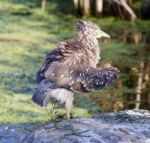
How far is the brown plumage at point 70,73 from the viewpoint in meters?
4.69

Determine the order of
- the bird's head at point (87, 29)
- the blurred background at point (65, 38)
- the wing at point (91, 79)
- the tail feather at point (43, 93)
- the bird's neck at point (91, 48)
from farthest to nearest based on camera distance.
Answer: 1. the blurred background at point (65, 38)
2. the bird's head at point (87, 29)
3. the bird's neck at point (91, 48)
4. the wing at point (91, 79)
5. the tail feather at point (43, 93)

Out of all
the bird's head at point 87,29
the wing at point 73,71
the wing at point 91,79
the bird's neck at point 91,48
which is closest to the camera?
the wing at point 73,71

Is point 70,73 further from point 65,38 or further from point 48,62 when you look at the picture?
point 65,38

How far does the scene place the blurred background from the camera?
7738mm

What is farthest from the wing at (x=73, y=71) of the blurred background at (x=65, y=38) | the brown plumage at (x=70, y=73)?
the blurred background at (x=65, y=38)

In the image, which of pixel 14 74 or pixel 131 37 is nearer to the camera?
pixel 14 74

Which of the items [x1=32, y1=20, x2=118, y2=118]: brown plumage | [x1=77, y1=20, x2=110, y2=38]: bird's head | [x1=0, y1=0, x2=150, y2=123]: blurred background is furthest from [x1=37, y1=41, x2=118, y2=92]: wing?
[x1=0, y1=0, x2=150, y2=123]: blurred background

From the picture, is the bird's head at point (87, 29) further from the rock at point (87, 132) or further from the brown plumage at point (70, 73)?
the rock at point (87, 132)

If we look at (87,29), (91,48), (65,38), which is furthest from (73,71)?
(65,38)

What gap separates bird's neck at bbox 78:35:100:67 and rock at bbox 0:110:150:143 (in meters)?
0.53

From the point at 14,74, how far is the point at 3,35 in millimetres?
2330

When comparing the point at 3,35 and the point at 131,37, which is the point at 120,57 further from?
the point at 3,35

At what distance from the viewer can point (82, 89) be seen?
4.98 meters

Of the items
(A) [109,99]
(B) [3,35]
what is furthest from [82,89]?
(B) [3,35]
